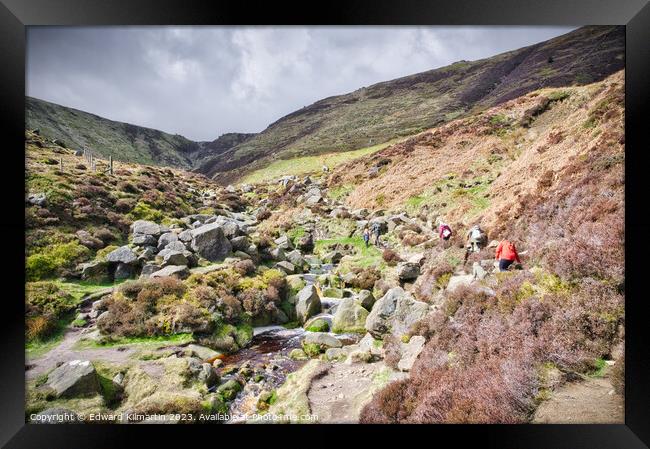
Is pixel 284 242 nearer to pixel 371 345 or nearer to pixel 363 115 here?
pixel 371 345

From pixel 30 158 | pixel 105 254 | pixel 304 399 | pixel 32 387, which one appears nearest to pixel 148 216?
pixel 105 254

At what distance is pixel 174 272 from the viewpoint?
22.9 feet

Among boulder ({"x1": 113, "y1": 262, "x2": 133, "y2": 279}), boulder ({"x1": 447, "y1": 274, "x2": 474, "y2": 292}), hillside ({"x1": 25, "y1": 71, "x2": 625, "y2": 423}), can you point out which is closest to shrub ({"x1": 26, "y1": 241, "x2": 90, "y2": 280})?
hillside ({"x1": 25, "y1": 71, "x2": 625, "y2": 423})

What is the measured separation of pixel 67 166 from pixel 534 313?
33.1 ft

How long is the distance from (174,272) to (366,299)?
5139mm

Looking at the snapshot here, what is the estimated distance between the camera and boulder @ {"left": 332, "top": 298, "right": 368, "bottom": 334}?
6.86 meters

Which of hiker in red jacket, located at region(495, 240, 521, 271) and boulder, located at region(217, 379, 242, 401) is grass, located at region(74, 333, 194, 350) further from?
hiker in red jacket, located at region(495, 240, 521, 271)

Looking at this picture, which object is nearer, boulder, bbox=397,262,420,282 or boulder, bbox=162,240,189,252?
boulder, bbox=397,262,420,282

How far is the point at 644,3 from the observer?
4.80 metres

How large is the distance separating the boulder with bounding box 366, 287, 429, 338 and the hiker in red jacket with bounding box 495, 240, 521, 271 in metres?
1.84

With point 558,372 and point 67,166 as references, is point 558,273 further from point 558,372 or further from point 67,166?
point 67,166

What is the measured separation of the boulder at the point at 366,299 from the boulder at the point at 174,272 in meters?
4.77

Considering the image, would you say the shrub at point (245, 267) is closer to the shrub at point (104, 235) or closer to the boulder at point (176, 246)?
the boulder at point (176, 246)

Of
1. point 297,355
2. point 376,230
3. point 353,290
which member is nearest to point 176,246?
point 297,355
